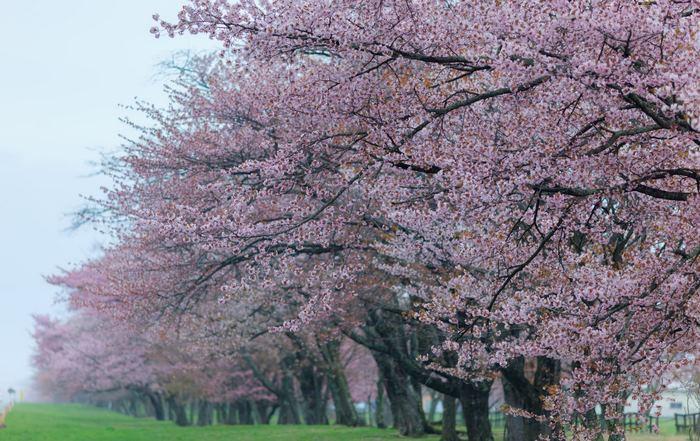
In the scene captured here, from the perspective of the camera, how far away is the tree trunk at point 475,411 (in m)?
18.6

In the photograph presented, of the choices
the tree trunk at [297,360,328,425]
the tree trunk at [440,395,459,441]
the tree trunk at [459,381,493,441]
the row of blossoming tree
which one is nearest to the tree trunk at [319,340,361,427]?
the tree trunk at [297,360,328,425]

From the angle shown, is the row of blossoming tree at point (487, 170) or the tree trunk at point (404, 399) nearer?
the row of blossoming tree at point (487, 170)

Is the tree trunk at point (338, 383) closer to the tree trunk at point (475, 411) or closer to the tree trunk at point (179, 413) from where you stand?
the tree trunk at point (475, 411)

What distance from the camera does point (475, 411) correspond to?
62.4 feet

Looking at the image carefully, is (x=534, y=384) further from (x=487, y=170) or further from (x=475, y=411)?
(x=487, y=170)

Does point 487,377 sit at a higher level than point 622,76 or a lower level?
lower

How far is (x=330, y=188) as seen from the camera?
14.3m

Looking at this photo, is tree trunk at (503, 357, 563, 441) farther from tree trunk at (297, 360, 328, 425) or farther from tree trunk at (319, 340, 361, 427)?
tree trunk at (297, 360, 328, 425)

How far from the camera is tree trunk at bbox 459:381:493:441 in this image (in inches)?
733

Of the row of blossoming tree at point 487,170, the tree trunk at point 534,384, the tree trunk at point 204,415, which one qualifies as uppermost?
the row of blossoming tree at point 487,170

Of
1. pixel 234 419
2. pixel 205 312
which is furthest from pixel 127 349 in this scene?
pixel 205 312

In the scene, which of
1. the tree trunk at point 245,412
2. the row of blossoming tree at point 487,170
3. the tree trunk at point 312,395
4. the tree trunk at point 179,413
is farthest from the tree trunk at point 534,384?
the tree trunk at point 179,413

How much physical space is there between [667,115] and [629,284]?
1.81m

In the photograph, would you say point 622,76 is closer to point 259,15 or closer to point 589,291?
point 589,291
